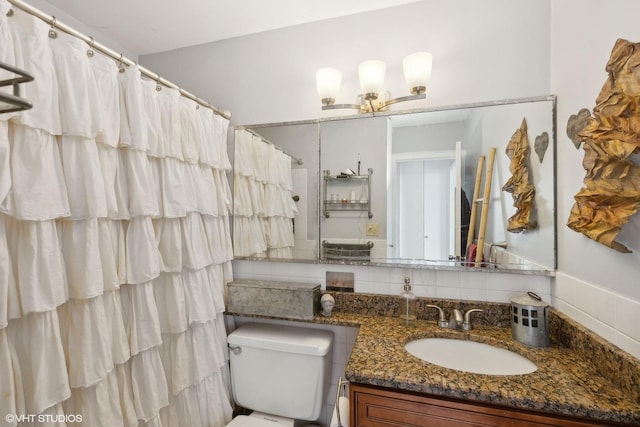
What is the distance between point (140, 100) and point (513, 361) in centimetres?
174

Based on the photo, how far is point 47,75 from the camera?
2.80 feet

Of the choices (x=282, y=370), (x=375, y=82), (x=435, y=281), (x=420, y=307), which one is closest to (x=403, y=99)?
(x=375, y=82)

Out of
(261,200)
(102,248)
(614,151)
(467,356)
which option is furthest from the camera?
(261,200)

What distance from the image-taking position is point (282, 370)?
56.4 inches

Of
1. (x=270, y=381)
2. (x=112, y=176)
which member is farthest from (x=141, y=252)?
(x=270, y=381)

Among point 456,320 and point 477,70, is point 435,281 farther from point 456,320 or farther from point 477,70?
point 477,70

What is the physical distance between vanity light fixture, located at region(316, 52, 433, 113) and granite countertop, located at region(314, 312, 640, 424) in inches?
42.5

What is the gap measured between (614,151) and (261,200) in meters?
1.49

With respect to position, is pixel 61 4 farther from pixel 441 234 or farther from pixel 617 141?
pixel 617 141

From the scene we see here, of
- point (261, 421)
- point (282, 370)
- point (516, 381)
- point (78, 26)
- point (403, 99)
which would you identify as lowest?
point (261, 421)

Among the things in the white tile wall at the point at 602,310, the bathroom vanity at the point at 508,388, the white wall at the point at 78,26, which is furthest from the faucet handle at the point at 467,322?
the white wall at the point at 78,26

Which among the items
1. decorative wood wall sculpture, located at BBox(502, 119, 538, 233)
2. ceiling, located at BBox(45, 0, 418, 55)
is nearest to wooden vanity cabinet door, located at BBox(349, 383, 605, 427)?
decorative wood wall sculpture, located at BBox(502, 119, 538, 233)

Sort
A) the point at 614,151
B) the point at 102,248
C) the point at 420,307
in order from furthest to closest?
1. the point at 420,307
2. the point at 102,248
3. the point at 614,151

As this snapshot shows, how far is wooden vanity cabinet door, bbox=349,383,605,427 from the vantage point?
2.72ft
